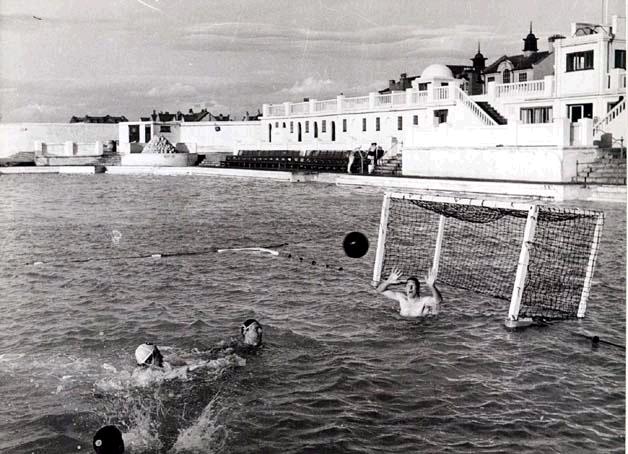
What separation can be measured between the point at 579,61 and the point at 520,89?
4739mm

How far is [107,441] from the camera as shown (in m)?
6.93

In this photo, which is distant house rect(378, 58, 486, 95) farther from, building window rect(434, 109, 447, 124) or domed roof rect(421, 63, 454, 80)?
building window rect(434, 109, 447, 124)

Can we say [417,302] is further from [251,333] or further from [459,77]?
[459,77]

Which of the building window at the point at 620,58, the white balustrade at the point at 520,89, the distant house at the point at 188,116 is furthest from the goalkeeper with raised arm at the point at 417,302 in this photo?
the distant house at the point at 188,116

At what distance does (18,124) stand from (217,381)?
253 feet

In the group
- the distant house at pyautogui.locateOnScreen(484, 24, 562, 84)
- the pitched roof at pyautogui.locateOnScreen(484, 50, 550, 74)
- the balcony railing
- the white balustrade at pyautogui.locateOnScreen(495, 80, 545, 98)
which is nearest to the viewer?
the white balustrade at pyautogui.locateOnScreen(495, 80, 545, 98)

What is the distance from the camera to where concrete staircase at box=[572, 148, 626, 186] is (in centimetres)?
3017

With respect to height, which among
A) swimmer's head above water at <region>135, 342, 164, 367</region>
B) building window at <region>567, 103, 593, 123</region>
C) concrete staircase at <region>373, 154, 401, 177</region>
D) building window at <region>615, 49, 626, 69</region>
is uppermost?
building window at <region>615, 49, 626, 69</region>

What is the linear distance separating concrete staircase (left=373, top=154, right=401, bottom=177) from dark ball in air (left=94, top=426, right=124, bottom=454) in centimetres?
3570

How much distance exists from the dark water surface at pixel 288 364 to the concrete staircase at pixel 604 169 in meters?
10.7

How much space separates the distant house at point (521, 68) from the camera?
5500cm

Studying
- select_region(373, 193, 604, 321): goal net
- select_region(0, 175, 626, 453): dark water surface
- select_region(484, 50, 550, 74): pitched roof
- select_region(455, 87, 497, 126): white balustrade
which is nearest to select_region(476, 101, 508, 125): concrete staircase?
select_region(455, 87, 497, 126): white balustrade

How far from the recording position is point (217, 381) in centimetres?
1011

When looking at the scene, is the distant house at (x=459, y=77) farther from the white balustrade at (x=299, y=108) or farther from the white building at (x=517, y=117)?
the white balustrade at (x=299, y=108)
